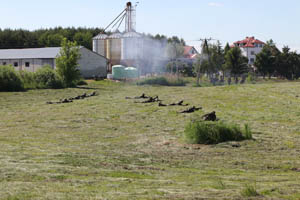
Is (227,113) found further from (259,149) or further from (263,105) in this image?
(259,149)

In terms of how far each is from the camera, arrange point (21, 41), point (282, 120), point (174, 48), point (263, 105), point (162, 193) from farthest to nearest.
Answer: point (21, 41)
point (174, 48)
point (263, 105)
point (282, 120)
point (162, 193)

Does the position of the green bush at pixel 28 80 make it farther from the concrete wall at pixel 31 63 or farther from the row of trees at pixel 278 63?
the row of trees at pixel 278 63

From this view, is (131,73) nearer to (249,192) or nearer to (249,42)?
(249,42)

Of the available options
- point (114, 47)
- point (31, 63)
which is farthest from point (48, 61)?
point (114, 47)

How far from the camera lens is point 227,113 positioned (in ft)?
86.0

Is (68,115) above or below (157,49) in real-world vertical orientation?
below

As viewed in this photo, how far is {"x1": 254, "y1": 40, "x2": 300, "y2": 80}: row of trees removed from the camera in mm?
85938

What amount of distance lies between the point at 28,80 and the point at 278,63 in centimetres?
5116

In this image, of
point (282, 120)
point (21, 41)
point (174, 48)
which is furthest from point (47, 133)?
point (21, 41)

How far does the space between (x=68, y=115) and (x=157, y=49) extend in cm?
6736

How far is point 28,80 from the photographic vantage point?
54312 mm

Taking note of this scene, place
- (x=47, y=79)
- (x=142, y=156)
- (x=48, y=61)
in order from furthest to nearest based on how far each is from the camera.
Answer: (x=48, y=61)
(x=47, y=79)
(x=142, y=156)

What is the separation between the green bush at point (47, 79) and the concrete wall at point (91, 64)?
16613 mm

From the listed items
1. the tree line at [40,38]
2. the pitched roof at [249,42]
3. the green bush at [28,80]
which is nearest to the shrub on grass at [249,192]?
the green bush at [28,80]
